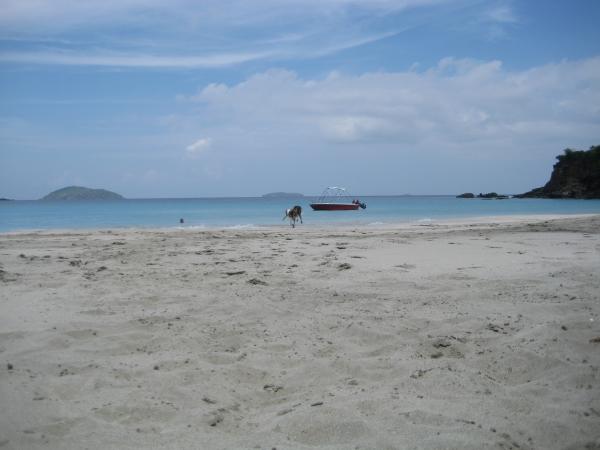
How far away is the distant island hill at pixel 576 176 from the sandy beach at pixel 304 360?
89429 millimetres

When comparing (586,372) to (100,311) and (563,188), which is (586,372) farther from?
(563,188)

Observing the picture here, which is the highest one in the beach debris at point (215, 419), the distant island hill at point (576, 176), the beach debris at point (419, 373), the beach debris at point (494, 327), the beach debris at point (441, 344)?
the distant island hill at point (576, 176)

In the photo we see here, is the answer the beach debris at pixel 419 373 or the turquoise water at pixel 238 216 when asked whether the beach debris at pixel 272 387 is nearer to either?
the beach debris at pixel 419 373

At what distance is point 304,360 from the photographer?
4.03 m

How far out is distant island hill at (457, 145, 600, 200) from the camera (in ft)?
274

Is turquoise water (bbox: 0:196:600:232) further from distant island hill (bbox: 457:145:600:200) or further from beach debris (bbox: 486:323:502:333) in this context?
distant island hill (bbox: 457:145:600:200)

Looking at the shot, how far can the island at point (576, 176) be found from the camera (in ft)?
274

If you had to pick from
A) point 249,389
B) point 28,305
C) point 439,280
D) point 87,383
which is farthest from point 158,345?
point 439,280

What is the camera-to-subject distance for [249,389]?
3553mm

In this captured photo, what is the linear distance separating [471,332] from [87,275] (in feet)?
19.0

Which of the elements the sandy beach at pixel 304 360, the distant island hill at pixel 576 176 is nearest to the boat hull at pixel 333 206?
the sandy beach at pixel 304 360

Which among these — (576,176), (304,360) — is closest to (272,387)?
(304,360)

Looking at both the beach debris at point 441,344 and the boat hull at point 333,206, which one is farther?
the boat hull at point 333,206

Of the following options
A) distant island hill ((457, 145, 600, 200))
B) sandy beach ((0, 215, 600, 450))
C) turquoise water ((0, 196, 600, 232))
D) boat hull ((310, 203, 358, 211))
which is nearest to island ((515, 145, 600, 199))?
distant island hill ((457, 145, 600, 200))
